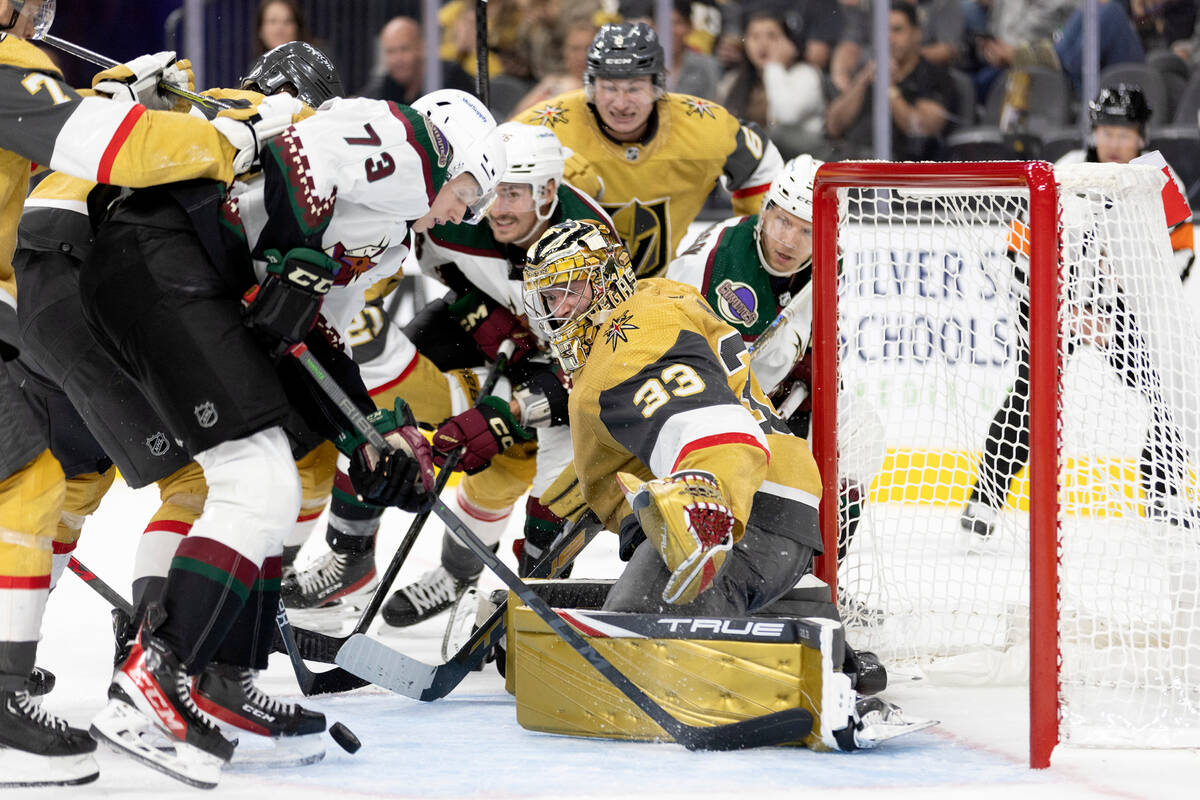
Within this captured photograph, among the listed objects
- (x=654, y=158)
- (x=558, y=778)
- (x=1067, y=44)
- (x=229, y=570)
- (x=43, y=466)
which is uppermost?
(x=1067, y=44)

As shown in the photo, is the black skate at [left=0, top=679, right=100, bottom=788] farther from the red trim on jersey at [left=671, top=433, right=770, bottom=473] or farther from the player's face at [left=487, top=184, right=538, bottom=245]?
the player's face at [left=487, top=184, right=538, bottom=245]

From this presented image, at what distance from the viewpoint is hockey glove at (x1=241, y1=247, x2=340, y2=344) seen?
2203mm

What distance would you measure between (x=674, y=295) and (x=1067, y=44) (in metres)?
3.81

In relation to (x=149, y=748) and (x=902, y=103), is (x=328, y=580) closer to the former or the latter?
(x=149, y=748)

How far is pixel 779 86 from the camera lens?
5.94 meters

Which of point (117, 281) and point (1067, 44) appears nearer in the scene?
point (117, 281)

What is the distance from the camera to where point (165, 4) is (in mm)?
5875

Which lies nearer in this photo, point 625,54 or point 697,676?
point 697,676

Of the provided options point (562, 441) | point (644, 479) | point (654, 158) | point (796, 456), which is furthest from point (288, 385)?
point (654, 158)

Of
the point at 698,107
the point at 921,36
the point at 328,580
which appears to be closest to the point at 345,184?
the point at 328,580

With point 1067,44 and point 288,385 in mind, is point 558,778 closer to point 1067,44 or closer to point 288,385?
point 288,385

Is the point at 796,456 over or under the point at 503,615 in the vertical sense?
over

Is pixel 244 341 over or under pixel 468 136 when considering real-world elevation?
under

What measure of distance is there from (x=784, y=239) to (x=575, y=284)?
88 cm
